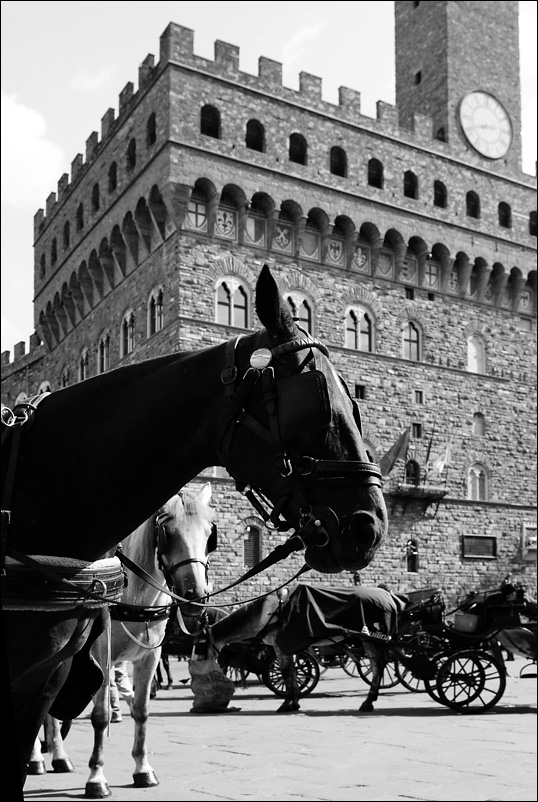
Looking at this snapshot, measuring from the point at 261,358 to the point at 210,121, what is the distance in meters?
24.4

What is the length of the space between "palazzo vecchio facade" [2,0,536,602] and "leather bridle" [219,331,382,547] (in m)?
20.5

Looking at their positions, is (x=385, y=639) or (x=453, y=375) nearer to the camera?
(x=385, y=639)

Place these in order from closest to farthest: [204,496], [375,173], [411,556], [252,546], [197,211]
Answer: [204,496], [252,546], [197,211], [411,556], [375,173]

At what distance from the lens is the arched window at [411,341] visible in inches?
1109

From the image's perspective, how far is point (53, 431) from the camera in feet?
8.11

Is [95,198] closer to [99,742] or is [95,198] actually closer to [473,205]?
[473,205]

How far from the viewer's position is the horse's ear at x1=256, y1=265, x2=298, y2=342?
233cm

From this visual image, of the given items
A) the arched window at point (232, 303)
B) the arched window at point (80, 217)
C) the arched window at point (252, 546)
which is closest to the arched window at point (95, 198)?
the arched window at point (80, 217)

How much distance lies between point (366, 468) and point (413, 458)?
25.3 m

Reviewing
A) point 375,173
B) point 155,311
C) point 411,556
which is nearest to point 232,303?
point 155,311

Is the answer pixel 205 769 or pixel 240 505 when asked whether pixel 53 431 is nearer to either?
pixel 205 769

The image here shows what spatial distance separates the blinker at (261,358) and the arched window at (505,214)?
30.5 metres

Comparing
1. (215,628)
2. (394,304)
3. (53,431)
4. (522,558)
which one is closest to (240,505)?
(394,304)

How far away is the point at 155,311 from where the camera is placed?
997 inches
